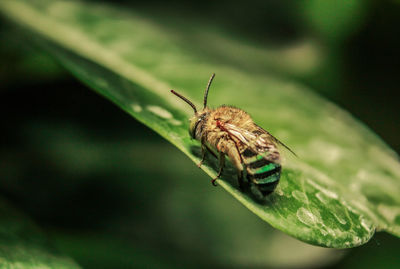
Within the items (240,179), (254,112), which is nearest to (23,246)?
(240,179)

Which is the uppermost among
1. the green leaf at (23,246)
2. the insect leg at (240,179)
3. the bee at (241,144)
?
the bee at (241,144)

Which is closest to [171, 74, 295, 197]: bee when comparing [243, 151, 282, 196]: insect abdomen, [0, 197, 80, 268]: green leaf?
[243, 151, 282, 196]: insect abdomen

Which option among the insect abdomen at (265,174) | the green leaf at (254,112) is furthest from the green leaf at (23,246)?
the insect abdomen at (265,174)

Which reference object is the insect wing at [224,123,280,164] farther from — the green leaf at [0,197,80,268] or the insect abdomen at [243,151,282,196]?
the green leaf at [0,197,80,268]

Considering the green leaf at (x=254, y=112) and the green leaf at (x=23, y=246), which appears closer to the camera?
the green leaf at (x=23, y=246)

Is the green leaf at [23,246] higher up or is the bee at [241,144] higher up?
the bee at [241,144]

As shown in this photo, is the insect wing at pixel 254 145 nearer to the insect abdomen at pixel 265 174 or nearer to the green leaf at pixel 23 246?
the insect abdomen at pixel 265 174

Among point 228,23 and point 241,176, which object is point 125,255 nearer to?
point 241,176
